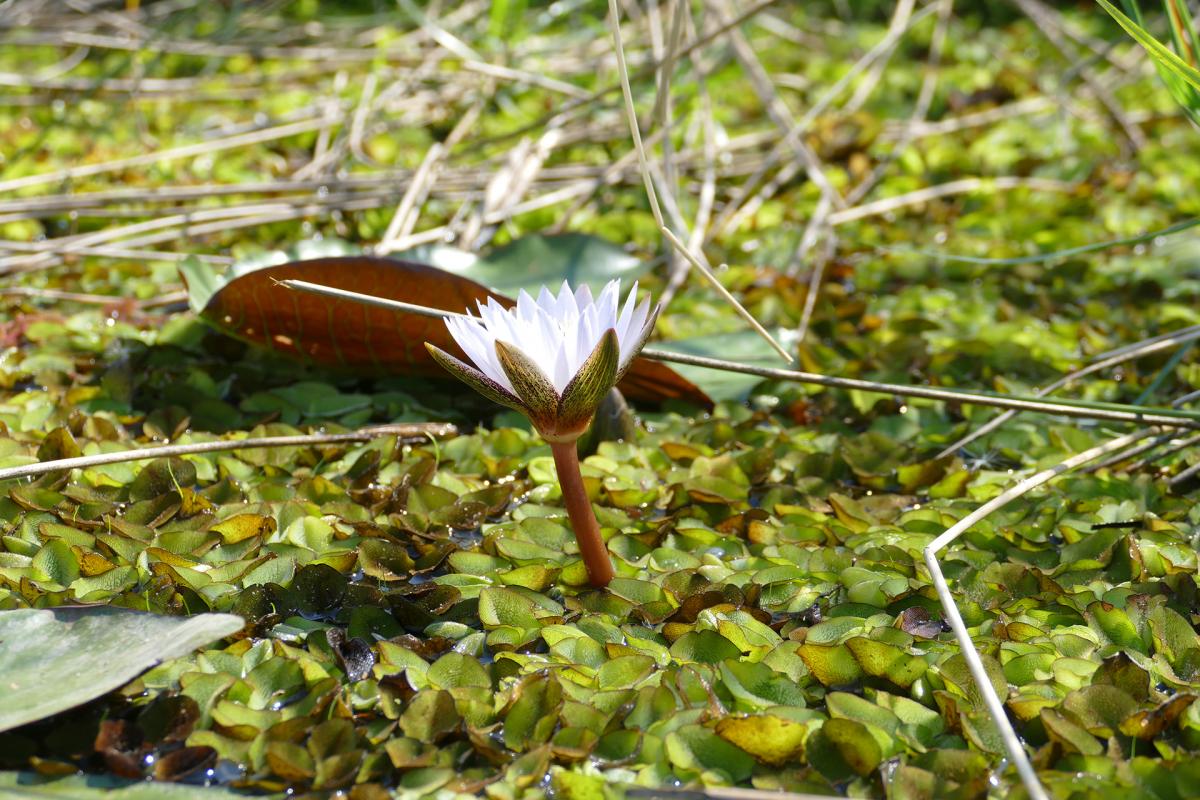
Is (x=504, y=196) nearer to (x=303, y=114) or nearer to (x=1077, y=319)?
(x=303, y=114)

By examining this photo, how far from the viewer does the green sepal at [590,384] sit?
2.99ft

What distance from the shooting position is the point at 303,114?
8.54 ft

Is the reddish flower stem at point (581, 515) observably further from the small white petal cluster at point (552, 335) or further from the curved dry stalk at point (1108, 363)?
the curved dry stalk at point (1108, 363)

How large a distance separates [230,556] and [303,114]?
1.70m

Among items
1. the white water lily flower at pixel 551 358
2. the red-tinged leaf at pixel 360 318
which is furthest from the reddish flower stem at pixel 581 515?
the red-tinged leaf at pixel 360 318

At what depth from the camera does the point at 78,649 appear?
37.7 inches

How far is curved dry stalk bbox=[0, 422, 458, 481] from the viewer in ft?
3.83

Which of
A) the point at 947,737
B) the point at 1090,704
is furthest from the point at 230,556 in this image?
the point at 1090,704

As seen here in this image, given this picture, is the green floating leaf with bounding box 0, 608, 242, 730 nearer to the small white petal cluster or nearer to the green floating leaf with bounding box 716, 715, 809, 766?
the small white petal cluster

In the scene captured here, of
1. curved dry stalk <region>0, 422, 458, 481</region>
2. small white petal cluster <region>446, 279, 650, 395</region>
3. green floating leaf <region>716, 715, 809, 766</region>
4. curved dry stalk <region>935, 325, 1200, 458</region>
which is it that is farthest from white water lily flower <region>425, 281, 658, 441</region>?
curved dry stalk <region>935, 325, 1200, 458</region>

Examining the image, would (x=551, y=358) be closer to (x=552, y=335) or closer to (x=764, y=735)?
(x=552, y=335)

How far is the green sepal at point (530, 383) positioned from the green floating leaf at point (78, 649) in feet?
1.01

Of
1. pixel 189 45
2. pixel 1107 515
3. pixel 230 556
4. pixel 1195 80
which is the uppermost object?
pixel 189 45

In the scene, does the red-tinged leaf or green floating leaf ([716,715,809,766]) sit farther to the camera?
the red-tinged leaf
